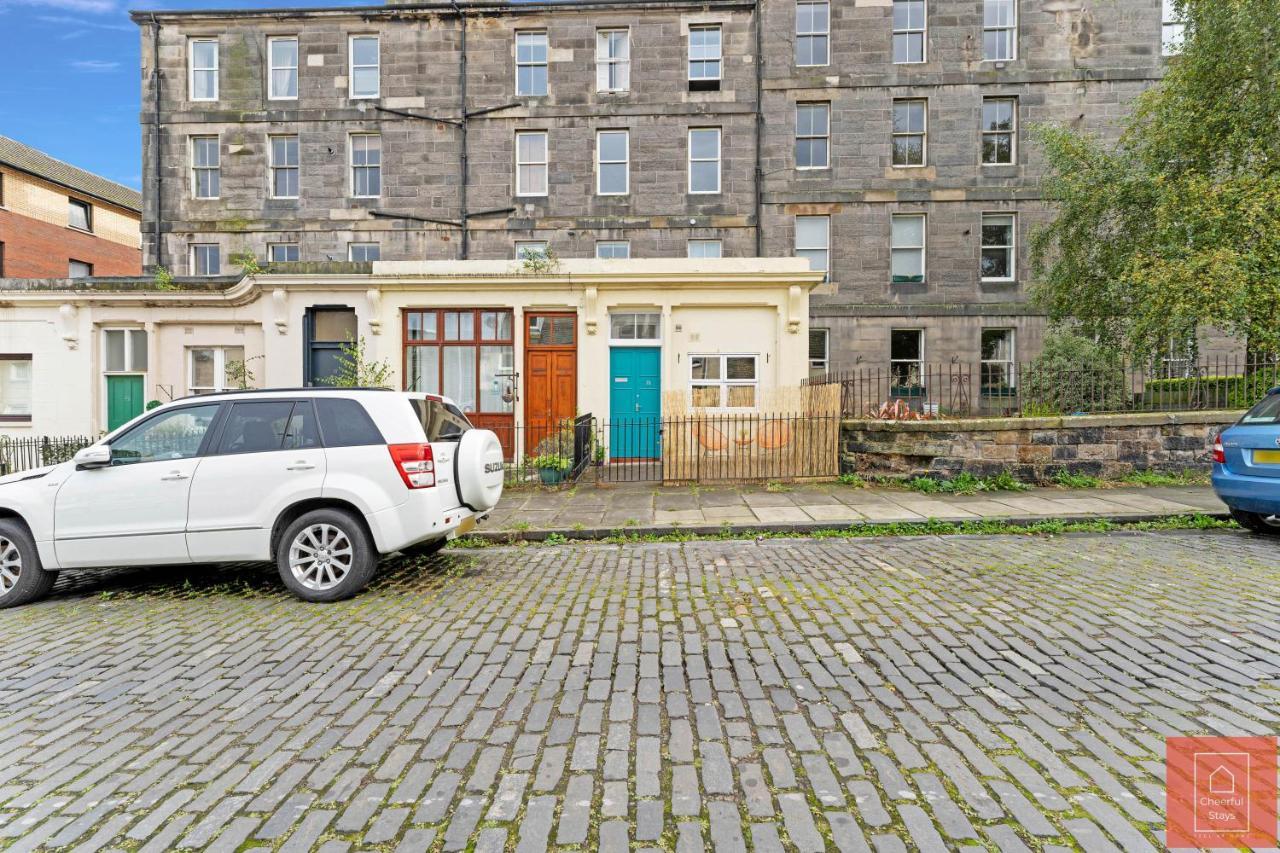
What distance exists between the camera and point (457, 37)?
21.3 m

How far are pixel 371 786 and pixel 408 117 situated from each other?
23.1 meters

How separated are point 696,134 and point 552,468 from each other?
14767 mm

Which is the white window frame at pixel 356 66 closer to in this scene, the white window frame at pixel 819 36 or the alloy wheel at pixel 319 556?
the white window frame at pixel 819 36

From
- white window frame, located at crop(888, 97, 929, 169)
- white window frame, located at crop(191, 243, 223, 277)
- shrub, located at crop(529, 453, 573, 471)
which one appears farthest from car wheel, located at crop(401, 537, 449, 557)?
white window frame, located at crop(888, 97, 929, 169)

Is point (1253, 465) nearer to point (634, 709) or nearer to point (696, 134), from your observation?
point (634, 709)

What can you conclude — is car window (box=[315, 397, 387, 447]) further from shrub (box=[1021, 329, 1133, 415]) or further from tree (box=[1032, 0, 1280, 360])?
tree (box=[1032, 0, 1280, 360])

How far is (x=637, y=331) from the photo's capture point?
47.9 ft

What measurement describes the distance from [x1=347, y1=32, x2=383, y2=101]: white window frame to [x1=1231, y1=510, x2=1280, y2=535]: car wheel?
24644 mm

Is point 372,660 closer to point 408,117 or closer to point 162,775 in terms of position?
point 162,775

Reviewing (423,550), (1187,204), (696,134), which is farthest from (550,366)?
(1187,204)

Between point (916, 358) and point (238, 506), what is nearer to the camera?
point (238, 506)

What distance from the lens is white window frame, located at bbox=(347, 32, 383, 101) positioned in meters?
21.4

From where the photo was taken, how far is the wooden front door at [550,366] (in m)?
14.6

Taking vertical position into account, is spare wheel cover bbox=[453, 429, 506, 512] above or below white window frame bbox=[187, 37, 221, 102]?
below
